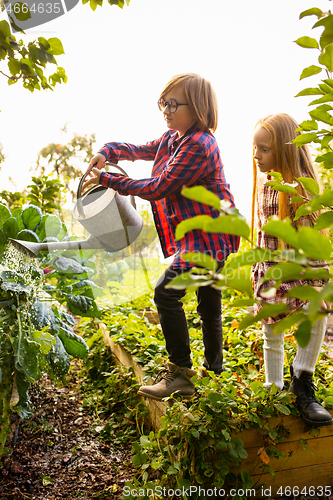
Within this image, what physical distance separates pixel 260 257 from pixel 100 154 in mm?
1351

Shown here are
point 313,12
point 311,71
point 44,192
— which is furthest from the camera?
point 44,192

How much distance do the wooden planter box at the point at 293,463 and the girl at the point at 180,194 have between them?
295mm

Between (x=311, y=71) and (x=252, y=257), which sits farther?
(x=311, y=71)

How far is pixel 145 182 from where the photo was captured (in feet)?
4.51

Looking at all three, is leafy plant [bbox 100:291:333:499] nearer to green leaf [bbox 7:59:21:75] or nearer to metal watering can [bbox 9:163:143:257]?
metal watering can [bbox 9:163:143:257]

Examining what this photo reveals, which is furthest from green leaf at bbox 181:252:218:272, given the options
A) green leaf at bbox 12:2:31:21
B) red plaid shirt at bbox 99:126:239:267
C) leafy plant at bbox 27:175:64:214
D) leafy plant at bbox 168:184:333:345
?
leafy plant at bbox 27:175:64:214

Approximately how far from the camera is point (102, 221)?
1.44 metres

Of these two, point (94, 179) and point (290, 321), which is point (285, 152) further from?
point (290, 321)

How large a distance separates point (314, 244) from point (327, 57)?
1.25 feet

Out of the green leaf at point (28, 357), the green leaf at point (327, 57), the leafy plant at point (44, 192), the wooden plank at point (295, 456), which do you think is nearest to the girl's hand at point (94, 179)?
the green leaf at point (28, 357)

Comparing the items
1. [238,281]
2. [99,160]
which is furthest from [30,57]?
[238,281]

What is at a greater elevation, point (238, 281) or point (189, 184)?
point (238, 281)

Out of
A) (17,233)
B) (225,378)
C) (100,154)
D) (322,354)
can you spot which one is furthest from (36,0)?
(322,354)

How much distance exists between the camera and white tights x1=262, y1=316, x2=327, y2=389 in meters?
1.33
